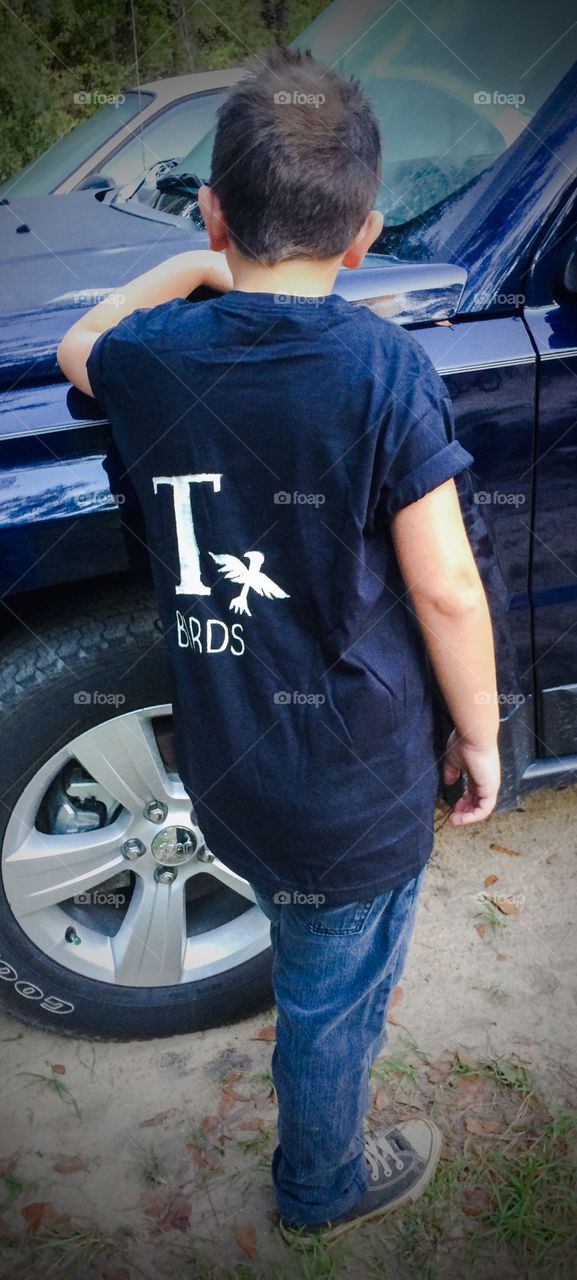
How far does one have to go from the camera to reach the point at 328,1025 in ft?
5.51

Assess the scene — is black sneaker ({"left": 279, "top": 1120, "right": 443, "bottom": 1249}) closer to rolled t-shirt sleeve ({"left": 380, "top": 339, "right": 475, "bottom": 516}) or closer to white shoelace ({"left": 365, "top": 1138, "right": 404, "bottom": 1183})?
white shoelace ({"left": 365, "top": 1138, "right": 404, "bottom": 1183})

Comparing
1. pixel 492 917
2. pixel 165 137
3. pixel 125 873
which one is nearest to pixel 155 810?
pixel 125 873

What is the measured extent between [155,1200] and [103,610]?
1187mm

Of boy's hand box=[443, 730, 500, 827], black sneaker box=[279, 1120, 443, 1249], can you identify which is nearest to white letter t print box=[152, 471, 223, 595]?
boy's hand box=[443, 730, 500, 827]

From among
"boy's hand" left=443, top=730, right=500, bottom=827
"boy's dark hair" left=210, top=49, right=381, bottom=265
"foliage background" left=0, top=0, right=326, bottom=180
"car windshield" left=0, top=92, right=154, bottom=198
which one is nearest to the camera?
"boy's dark hair" left=210, top=49, right=381, bottom=265

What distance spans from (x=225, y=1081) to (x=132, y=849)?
61 centimetres

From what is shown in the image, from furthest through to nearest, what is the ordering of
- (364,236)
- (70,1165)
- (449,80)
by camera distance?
(449,80) → (70,1165) → (364,236)

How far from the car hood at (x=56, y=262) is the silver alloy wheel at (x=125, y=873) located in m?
0.71

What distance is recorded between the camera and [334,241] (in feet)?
4.35

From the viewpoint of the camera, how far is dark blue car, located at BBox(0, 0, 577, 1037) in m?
1.86

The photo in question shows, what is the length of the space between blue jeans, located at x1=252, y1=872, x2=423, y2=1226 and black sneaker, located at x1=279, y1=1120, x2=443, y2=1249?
0.22 feet

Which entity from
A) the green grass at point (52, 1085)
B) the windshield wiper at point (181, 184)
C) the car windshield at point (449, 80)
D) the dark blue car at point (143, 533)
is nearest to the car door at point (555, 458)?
the dark blue car at point (143, 533)

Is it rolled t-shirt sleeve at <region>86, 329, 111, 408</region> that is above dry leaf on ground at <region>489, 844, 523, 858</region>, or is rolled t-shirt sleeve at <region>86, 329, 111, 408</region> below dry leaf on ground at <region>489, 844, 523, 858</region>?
above

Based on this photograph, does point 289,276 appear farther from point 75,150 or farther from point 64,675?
point 75,150
